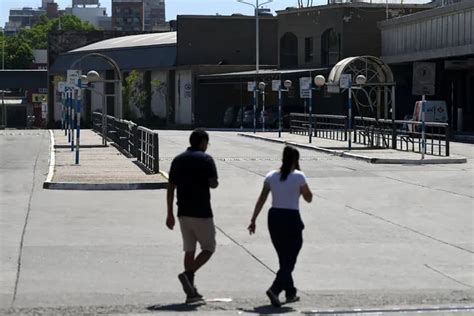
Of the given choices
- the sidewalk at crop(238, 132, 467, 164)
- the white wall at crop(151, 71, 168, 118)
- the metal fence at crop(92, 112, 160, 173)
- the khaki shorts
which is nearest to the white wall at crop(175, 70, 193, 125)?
the white wall at crop(151, 71, 168, 118)

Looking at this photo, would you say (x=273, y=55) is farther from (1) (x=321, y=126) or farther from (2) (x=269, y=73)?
(1) (x=321, y=126)

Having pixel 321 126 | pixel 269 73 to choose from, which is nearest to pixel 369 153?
pixel 321 126

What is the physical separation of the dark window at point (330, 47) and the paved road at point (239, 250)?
41.5 meters

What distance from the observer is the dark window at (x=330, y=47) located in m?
67.5

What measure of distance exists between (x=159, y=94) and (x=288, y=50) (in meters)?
13.8

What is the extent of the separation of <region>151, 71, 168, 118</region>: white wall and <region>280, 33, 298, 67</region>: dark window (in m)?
11.7

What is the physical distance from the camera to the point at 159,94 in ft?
278

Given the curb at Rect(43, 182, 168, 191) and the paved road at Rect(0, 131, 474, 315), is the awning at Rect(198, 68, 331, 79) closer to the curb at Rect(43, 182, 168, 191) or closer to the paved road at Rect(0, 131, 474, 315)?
the paved road at Rect(0, 131, 474, 315)

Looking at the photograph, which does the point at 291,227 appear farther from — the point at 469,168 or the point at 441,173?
the point at 469,168

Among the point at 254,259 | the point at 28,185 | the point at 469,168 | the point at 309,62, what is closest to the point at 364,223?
the point at 254,259

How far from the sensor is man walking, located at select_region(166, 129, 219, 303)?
1080 centimetres

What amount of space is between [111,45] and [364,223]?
253 ft

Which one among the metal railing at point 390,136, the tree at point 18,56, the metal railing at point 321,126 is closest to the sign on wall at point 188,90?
the metal railing at point 321,126

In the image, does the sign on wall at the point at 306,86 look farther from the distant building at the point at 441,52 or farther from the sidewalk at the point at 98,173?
the sidewalk at the point at 98,173
